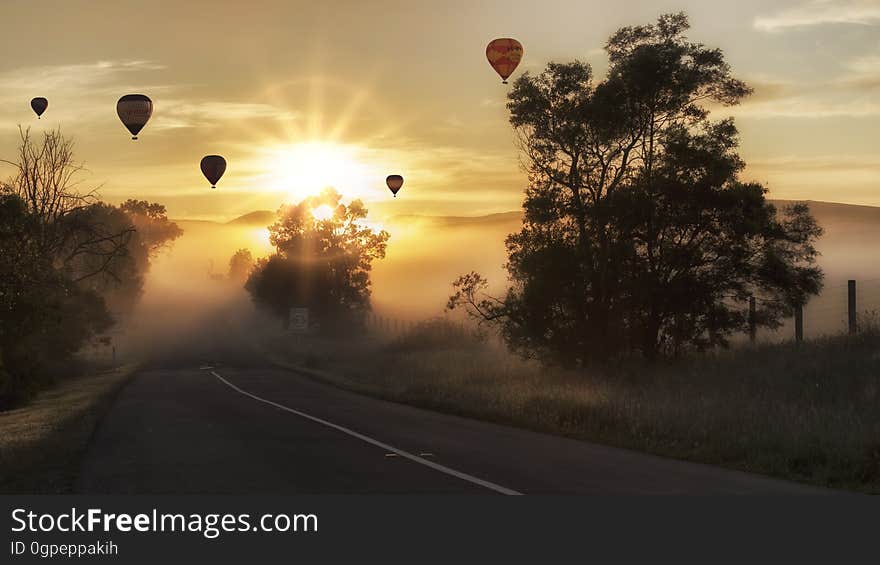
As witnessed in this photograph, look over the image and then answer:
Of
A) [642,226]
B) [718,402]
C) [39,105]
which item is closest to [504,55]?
[642,226]

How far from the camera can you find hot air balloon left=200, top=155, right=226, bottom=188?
171 ft

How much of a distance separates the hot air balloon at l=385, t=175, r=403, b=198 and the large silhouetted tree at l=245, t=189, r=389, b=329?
2257cm

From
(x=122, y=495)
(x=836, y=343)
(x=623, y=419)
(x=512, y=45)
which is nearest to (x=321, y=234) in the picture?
(x=512, y=45)

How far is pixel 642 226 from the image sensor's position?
31531 mm

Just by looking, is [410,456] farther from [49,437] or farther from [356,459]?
[49,437]

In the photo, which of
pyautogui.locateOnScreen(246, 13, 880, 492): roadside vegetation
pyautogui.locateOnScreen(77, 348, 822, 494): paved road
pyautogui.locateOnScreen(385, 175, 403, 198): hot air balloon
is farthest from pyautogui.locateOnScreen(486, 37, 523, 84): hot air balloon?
pyautogui.locateOnScreen(385, 175, 403, 198): hot air balloon

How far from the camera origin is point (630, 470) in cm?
1392

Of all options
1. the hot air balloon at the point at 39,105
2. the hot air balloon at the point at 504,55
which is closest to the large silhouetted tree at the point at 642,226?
the hot air balloon at the point at 504,55

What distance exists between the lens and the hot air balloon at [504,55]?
134ft

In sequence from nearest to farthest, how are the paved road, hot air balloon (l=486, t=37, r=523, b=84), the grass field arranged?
the paved road
the grass field
hot air balloon (l=486, t=37, r=523, b=84)

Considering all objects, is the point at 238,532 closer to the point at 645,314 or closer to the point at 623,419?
the point at 623,419

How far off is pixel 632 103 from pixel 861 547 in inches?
949

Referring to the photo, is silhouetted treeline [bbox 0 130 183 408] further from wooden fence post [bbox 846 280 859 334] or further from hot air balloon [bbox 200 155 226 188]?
wooden fence post [bbox 846 280 859 334]

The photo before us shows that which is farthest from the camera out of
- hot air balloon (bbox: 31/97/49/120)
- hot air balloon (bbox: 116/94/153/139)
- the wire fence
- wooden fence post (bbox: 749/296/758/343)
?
hot air balloon (bbox: 31/97/49/120)
